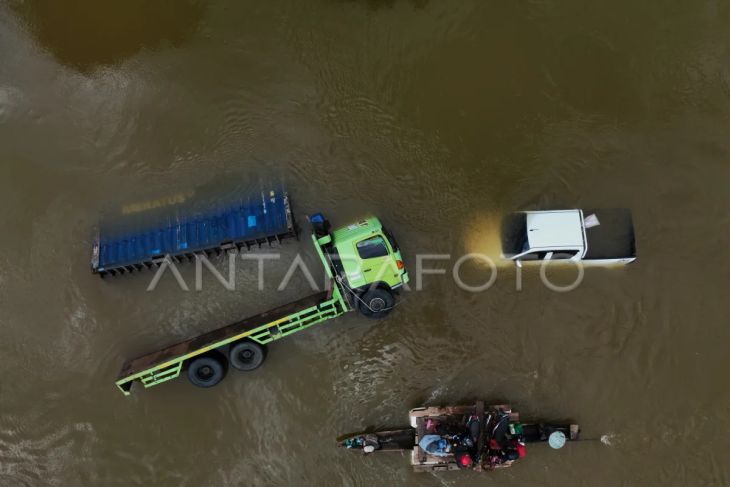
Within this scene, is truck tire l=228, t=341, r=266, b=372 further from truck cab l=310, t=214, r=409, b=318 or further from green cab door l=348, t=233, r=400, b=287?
green cab door l=348, t=233, r=400, b=287

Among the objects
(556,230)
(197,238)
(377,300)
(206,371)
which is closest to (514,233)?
(556,230)

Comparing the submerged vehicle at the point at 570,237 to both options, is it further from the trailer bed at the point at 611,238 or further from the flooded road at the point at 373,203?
the flooded road at the point at 373,203

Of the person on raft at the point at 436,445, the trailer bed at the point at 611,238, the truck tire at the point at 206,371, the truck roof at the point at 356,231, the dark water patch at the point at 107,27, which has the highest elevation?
the dark water patch at the point at 107,27

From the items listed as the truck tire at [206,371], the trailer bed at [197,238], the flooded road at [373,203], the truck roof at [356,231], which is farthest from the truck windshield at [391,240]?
the truck tire at [206,371]

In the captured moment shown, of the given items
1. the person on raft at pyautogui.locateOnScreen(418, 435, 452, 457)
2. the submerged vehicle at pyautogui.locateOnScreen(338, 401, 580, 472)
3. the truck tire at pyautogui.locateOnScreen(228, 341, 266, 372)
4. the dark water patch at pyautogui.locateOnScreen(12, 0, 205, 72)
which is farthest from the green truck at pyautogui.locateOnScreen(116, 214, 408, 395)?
the dark water patch at pyautogui.locateOnScreen(12, 0, 205, 72)

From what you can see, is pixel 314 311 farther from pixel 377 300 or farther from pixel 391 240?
pixel 391 240

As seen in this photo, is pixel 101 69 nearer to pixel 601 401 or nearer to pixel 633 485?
pixel 601 401
